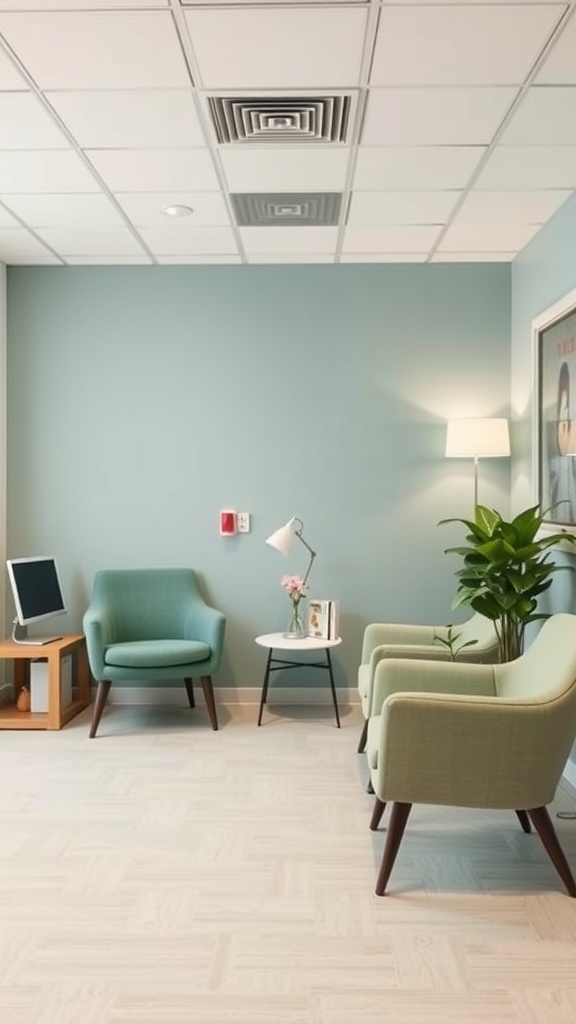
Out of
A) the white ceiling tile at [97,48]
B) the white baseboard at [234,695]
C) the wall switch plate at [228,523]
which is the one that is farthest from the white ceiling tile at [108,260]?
the white baseboard at [234,695]

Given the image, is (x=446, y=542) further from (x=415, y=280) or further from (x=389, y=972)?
(x=389, y=972)

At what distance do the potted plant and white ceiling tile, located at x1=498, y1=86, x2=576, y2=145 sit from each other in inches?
58.8

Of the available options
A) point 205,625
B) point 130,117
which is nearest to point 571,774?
point 205,625

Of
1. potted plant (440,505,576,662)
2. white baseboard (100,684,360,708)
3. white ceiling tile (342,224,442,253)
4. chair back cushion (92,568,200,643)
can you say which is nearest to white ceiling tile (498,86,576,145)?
white ceiling tile (342,224,442,253)

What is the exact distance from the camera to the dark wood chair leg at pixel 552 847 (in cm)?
267

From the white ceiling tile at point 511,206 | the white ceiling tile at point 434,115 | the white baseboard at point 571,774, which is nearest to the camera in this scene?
the white ceiling tile at point 434,115

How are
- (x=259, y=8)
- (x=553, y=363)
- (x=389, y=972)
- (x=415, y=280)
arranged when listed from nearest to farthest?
(x=389, y=972), (x=259, y=8), (x=553, y=363), (x=415, y=280)

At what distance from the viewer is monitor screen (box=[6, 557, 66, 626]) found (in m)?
4.64

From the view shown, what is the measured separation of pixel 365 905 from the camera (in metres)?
2.58

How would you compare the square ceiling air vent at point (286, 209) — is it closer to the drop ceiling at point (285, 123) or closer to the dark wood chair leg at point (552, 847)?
the drop ceiling at point (285, 123)

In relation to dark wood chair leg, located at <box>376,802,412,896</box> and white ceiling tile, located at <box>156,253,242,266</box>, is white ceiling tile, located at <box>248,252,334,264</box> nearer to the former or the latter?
white ceiling tile, located at <box>156,253,242,266</box>

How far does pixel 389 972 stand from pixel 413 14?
2573 mm

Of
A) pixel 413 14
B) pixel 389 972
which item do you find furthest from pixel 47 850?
pixel 413 14

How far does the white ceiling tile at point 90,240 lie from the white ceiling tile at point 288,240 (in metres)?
0.62
